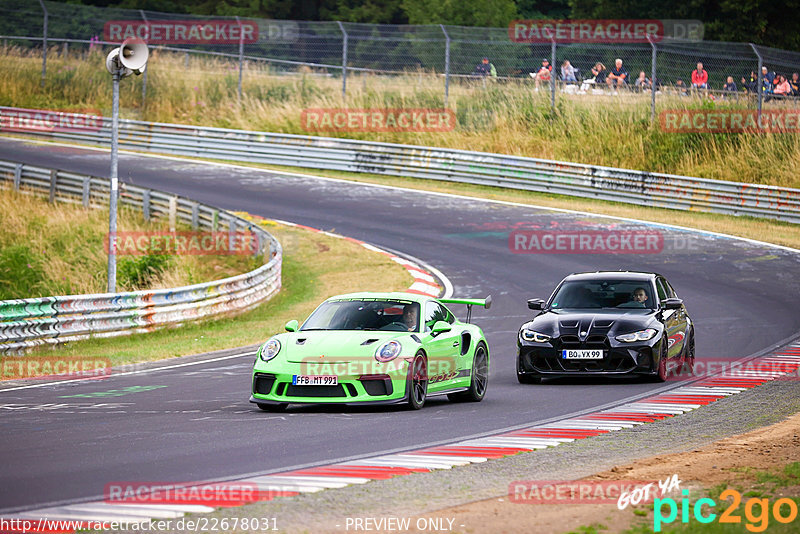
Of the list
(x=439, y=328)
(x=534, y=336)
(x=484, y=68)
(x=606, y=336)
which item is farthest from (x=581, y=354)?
(x=484, y=68)

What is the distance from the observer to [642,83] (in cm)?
3491

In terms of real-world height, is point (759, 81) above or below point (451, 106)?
above

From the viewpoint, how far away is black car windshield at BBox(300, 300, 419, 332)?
12375 millimetres

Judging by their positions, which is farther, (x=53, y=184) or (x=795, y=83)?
(x=53, y=184)

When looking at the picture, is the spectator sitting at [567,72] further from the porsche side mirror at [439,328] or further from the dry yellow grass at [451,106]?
the porsche side mirror at [439,328]

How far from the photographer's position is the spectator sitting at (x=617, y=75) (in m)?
34.2

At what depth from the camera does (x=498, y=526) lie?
655 centimetres

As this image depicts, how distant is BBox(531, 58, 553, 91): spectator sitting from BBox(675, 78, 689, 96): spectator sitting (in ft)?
13.2

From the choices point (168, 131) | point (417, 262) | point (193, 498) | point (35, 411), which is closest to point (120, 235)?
point (417, 262)

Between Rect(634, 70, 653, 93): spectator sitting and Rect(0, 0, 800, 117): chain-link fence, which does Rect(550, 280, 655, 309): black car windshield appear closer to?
Rect(0, 0, 800, 117): chain-link fence

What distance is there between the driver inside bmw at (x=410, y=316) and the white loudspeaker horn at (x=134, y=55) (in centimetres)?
726

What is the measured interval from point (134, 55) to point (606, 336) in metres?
8.55

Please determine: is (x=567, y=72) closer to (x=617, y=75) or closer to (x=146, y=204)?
(x=617, y=75)

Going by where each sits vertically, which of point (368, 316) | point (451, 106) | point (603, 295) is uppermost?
point (451, 106)
